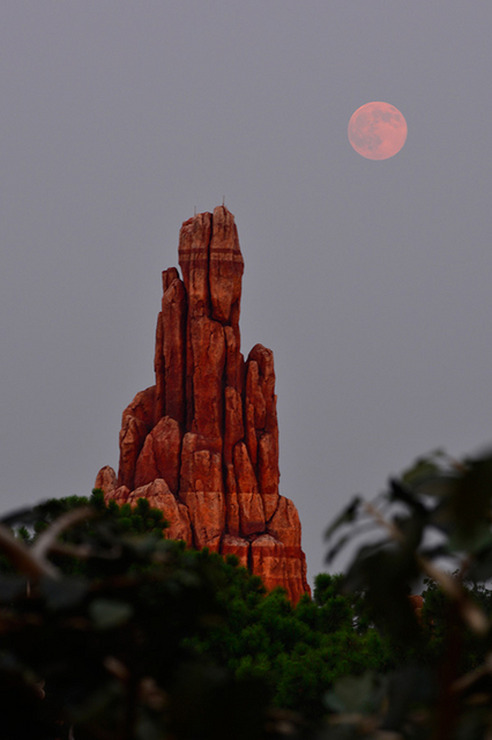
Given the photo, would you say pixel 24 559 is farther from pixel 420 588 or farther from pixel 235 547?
pixel 235 547

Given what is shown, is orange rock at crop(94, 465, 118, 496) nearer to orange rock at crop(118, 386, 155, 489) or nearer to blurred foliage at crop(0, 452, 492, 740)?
orange rock at crop(118, 386, 155, 489)

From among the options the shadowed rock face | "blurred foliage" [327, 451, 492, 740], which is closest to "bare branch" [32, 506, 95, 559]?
"blurred foliage" [327, 451, 492, 740]

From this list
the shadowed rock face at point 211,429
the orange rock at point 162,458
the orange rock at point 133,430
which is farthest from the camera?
the orange rock at point 133,430

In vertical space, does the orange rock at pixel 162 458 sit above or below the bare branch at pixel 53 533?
above

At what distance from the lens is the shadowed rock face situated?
46125 millimetres

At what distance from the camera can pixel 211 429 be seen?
159ft

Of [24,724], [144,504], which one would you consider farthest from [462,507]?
[144,504]

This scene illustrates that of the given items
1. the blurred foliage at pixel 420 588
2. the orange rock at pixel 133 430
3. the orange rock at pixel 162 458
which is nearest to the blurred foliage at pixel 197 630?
the blurred foliage at pixel 420 588

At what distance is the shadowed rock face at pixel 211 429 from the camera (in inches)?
1816

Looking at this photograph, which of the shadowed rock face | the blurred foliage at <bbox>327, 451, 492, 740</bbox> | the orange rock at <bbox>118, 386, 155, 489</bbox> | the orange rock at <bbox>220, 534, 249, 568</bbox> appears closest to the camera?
the blurred foliage at <bbox>327, 451, 492, 740</bbox>

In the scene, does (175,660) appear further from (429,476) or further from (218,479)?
(218,479)

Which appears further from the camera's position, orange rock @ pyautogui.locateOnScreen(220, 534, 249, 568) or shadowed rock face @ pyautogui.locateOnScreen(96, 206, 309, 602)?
shadowed rock face @ pyautogui.locateOnScreen(96, 206, 309, 602)

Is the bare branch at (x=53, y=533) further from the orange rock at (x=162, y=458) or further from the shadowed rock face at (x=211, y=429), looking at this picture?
the orange rock at (x=162, y=458)

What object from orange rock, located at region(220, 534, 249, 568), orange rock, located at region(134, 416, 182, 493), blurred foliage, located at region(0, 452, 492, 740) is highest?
orange rock, located at region(134, 416, 182, 493)
